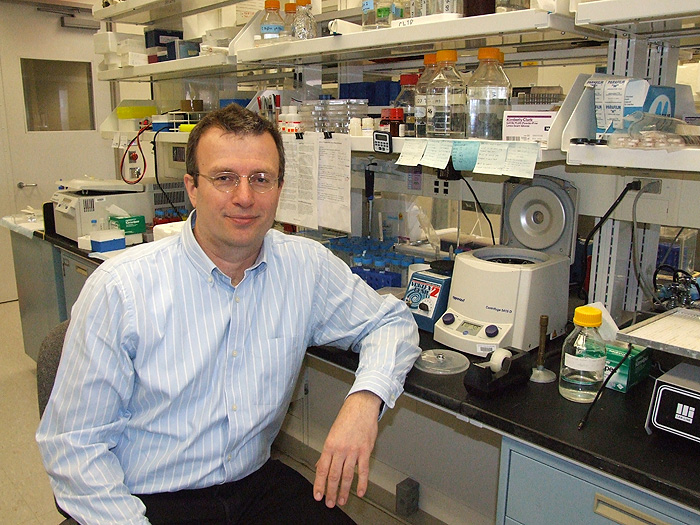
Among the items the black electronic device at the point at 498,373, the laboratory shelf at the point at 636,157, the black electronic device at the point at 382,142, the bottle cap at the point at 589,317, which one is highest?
the black electronic device at the point at 382,142

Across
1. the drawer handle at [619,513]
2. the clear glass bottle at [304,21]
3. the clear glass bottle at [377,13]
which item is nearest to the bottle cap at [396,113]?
the clear glass bottle at [377,13]

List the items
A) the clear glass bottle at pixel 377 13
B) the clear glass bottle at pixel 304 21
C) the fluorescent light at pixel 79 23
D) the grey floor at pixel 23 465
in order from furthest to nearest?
the fluorescent light at pixel 79 23 < the grey floor at pixel 23 465 < the clear glass bottle at pixel 304 21 < the clear glass bottle at pixel 377 13

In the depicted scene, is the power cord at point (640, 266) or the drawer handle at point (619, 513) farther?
the power cord at point (640, 266)

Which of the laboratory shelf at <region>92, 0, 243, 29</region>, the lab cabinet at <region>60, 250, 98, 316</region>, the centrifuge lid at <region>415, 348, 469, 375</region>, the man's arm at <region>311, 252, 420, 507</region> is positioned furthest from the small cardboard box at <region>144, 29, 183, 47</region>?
the centrifuge lid at <region>415, 348, 469, 375</region>

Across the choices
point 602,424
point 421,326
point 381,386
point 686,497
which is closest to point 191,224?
point 381,386

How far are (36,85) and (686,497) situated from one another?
497cm

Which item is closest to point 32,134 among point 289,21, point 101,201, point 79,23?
point 79,23

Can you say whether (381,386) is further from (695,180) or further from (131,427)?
(695,180)

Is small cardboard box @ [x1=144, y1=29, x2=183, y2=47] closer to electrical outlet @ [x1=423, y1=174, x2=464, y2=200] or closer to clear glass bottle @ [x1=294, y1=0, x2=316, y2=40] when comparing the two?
Result: clear glass bottle @ [x1=294, y1=0, x2=316, y2=40]

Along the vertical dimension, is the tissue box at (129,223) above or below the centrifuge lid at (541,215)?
below

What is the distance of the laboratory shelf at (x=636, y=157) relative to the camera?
1.15 meters

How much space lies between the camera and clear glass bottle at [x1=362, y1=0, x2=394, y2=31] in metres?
1.69

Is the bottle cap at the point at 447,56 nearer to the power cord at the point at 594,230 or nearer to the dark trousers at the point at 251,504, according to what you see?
the power cord at the point at 594,230

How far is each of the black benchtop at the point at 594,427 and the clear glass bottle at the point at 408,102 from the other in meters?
0.72
